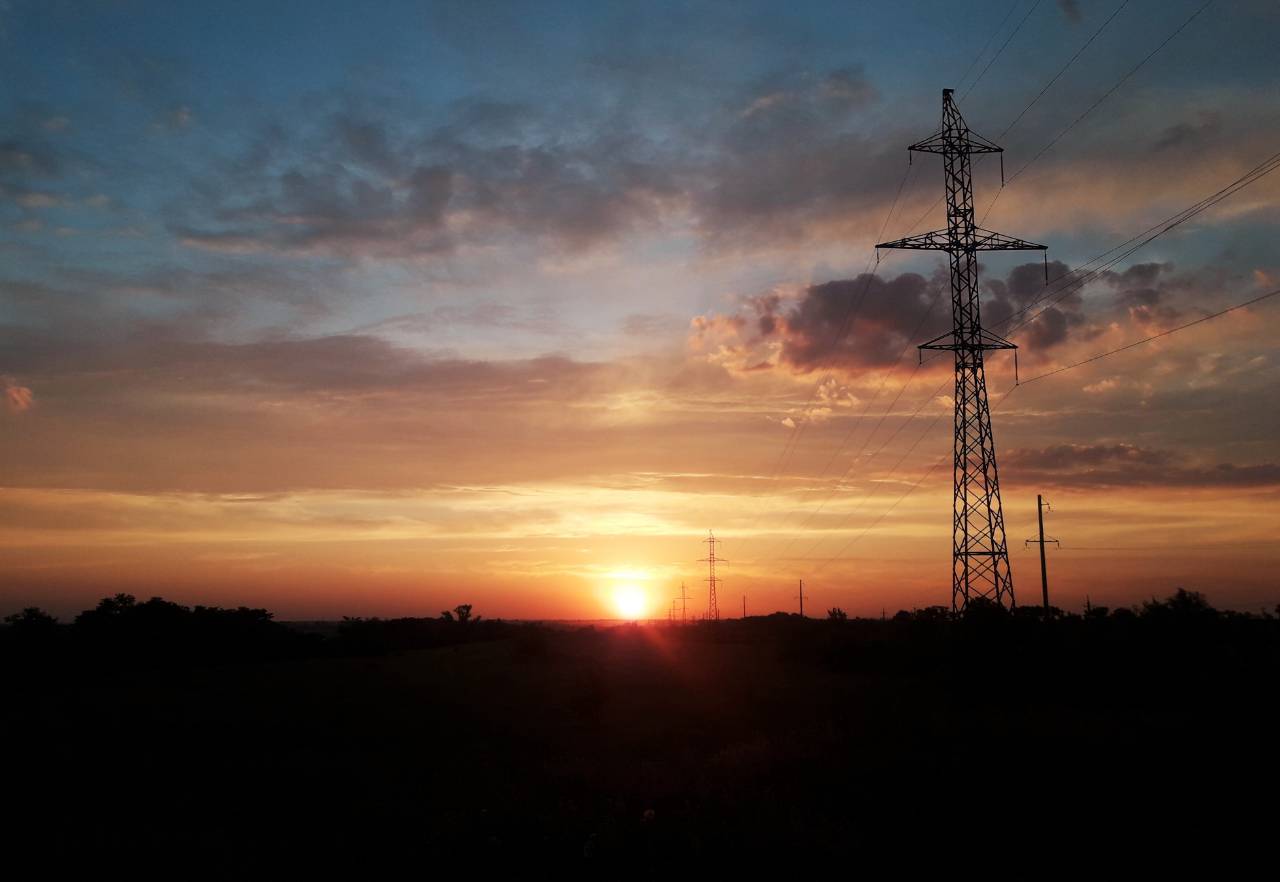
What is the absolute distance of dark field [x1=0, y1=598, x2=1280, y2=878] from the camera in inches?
684

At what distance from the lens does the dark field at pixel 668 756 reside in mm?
17375

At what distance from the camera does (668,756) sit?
28.8 meters

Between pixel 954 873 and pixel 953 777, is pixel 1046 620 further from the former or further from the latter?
pixel 954 873

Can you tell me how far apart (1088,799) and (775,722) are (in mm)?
15805

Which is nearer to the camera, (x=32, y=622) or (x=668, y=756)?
(x=668, y=756)

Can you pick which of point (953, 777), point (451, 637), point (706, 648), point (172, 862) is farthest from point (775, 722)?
point (451, 637)

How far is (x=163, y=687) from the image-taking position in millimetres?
43625

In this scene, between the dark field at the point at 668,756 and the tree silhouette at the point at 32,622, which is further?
the tree silhouette at the point at 32,622

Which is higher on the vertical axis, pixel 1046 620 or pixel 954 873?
pixel 1046 620

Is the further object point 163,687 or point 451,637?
point 451,637

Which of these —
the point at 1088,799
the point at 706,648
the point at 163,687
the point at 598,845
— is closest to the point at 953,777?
the point at 1088,799

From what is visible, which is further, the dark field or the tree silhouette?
the tree silhouette

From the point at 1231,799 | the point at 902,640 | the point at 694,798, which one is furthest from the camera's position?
the point at 902,640

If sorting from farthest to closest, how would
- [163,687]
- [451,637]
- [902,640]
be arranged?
[451,637] → [902,640] → [163,687]
